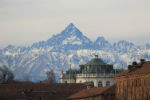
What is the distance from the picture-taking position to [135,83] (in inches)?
4552

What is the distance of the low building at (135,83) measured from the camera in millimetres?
109250

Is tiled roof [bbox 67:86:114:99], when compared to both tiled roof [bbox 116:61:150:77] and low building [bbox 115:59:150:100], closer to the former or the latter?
low building [bbox 115:59:150:100]

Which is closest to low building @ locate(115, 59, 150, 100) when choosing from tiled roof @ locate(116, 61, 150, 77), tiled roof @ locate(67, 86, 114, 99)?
tiled roof @ locate(116, 61, 150, 77)

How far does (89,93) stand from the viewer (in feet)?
450

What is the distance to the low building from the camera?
10925cm

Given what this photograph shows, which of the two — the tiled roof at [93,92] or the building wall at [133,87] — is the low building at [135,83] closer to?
the building wall at [133,87]

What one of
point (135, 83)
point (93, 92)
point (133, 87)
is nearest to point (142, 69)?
point (135, 83)

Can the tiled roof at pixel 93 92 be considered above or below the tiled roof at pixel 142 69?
below

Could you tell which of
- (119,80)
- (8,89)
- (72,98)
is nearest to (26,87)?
(8,89)

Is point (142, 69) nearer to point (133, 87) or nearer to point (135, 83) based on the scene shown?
point (135, 83)

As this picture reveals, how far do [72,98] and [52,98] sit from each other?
1755 centimetres

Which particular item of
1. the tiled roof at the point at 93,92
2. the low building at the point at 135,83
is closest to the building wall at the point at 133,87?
the low building at the point at 135,83

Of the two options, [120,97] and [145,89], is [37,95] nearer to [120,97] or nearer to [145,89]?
[120,97]

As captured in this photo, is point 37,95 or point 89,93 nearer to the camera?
point 89,93
